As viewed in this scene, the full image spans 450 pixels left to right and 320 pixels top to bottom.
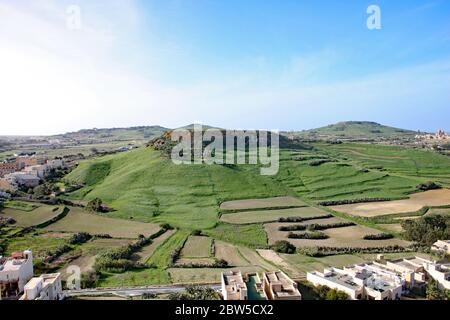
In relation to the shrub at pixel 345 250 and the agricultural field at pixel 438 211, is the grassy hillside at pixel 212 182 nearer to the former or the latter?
the agricultural field at pixel 438 211

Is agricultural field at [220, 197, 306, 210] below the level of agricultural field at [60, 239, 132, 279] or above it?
above

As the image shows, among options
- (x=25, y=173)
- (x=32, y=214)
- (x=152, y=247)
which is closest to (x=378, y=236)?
(x=152, y=247)

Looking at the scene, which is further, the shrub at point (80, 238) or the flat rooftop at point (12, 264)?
the shrub at point (80, 238)

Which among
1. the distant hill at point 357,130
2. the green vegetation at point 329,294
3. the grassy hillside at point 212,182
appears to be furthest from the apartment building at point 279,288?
the distant hill at point 357,130

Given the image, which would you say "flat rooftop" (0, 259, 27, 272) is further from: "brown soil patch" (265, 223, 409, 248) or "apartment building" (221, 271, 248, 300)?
"brown soil patch" (265, 223, 409, 248)

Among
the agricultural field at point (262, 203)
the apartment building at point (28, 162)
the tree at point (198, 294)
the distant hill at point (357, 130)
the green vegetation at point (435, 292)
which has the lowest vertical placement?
the green vegetation at point (435, 292)

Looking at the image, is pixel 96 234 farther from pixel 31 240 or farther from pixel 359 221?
pixel 359 221

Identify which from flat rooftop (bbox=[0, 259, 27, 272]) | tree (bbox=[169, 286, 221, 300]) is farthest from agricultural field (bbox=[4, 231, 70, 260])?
tree (bbox=[169, 286, 221, 300])
